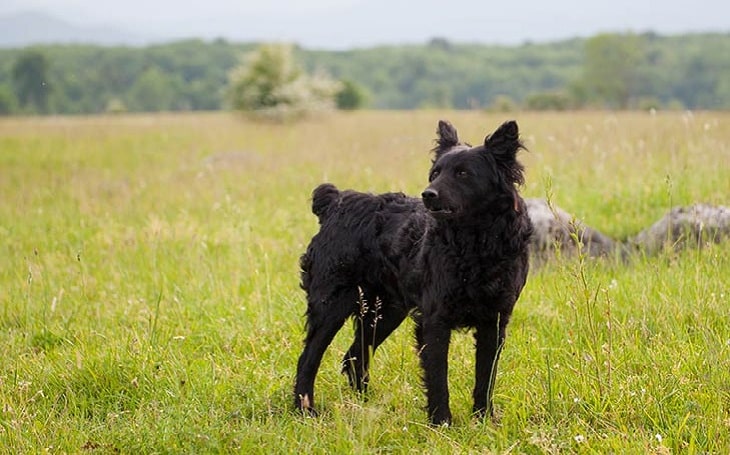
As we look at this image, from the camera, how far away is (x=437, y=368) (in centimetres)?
388

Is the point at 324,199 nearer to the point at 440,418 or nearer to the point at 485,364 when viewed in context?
the point at 485,364

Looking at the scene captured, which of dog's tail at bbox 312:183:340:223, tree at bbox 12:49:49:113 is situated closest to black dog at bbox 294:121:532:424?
dog's tail at bbox 312:183:340:223

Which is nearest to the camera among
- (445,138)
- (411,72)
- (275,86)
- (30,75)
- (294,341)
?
(445,138)

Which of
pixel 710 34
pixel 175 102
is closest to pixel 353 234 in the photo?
pixel 175 102

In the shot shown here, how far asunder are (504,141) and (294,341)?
7.57ft

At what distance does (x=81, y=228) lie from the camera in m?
8.83

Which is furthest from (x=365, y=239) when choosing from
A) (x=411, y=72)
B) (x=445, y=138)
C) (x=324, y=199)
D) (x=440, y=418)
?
(x=411, y=72)

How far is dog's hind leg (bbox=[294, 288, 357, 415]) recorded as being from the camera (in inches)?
171

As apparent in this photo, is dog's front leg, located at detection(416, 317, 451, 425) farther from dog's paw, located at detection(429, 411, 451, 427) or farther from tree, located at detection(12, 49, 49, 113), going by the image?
tree, located at detection(12, 49, 49, 113)

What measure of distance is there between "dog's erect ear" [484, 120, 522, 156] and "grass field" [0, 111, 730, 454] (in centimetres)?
36

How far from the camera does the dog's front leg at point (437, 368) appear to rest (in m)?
3.87

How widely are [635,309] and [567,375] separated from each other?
1348 mm

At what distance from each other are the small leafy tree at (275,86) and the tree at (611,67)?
2003 inches

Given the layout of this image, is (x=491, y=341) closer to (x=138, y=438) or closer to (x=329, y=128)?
(x=138, y=438)
